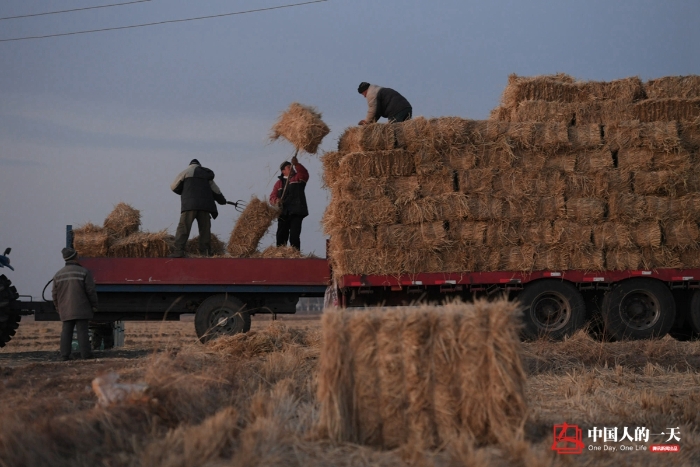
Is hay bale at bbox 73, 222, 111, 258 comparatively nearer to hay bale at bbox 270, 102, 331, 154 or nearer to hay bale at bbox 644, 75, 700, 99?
hay bale at bbox 270, 102, 331, 154

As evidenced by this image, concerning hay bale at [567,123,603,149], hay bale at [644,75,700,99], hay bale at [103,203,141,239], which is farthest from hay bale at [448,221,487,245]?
hay bale at [103,203,141,239]

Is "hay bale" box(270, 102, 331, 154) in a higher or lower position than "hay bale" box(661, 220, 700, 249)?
higher

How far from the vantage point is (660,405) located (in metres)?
7.79

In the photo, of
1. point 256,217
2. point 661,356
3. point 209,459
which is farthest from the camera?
point 256,217

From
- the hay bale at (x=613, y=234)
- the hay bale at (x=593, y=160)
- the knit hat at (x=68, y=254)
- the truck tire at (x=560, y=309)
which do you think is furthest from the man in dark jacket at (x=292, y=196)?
the hay bale at (x=613, y=234)

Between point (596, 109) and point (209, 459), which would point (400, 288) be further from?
point (209, 459)

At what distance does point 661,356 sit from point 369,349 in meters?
7.09

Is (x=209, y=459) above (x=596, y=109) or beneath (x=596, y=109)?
beneath

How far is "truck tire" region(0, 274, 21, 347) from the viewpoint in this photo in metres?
13.8

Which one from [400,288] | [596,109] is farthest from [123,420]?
[596,109]

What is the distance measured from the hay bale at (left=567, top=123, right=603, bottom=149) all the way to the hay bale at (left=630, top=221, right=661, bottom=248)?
62.0 inches

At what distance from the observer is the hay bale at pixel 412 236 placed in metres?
13.5

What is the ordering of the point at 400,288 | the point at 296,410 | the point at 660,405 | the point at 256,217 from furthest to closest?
the point at 256,217, the point at 400,288, the point at 660,405, the point at 296,410

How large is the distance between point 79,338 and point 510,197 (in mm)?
7342
